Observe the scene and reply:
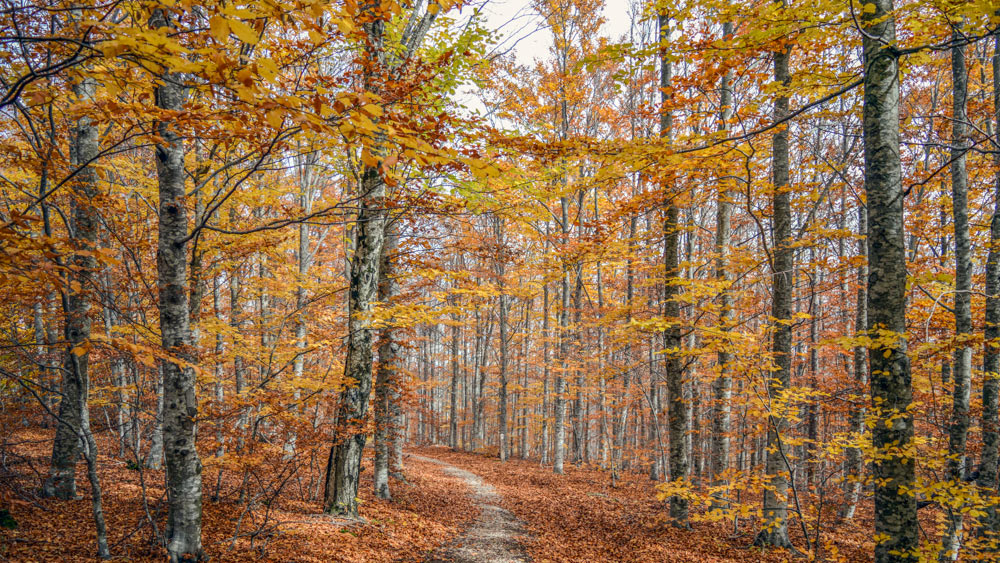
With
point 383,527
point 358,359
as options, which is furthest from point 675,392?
point 358,359

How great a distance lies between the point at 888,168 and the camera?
4027 mm

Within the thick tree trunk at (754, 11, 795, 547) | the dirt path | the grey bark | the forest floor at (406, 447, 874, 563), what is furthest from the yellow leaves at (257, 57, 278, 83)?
the thick tree trunk at (754, 11, 795, 547)

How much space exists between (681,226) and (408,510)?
801 cm

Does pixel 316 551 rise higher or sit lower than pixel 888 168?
lower

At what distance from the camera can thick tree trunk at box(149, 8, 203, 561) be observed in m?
4.46

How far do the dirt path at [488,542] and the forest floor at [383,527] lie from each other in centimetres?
2

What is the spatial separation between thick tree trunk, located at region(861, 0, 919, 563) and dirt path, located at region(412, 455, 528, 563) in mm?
4955

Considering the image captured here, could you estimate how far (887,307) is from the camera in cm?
398

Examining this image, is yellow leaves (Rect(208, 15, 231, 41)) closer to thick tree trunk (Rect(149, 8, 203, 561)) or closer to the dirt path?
thick tree trunk (Rect(149, 8, 203, 561))

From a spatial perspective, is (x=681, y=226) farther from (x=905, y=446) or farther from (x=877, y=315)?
(x=905, y=446)

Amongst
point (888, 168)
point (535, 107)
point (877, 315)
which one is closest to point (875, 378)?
point (877, 315)

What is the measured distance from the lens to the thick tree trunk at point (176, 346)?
14.6 ft

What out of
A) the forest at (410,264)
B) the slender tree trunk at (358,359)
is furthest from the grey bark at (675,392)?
the slender tree trunk at (358,359)

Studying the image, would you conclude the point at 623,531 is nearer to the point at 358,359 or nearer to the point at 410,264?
the point at 358,359
